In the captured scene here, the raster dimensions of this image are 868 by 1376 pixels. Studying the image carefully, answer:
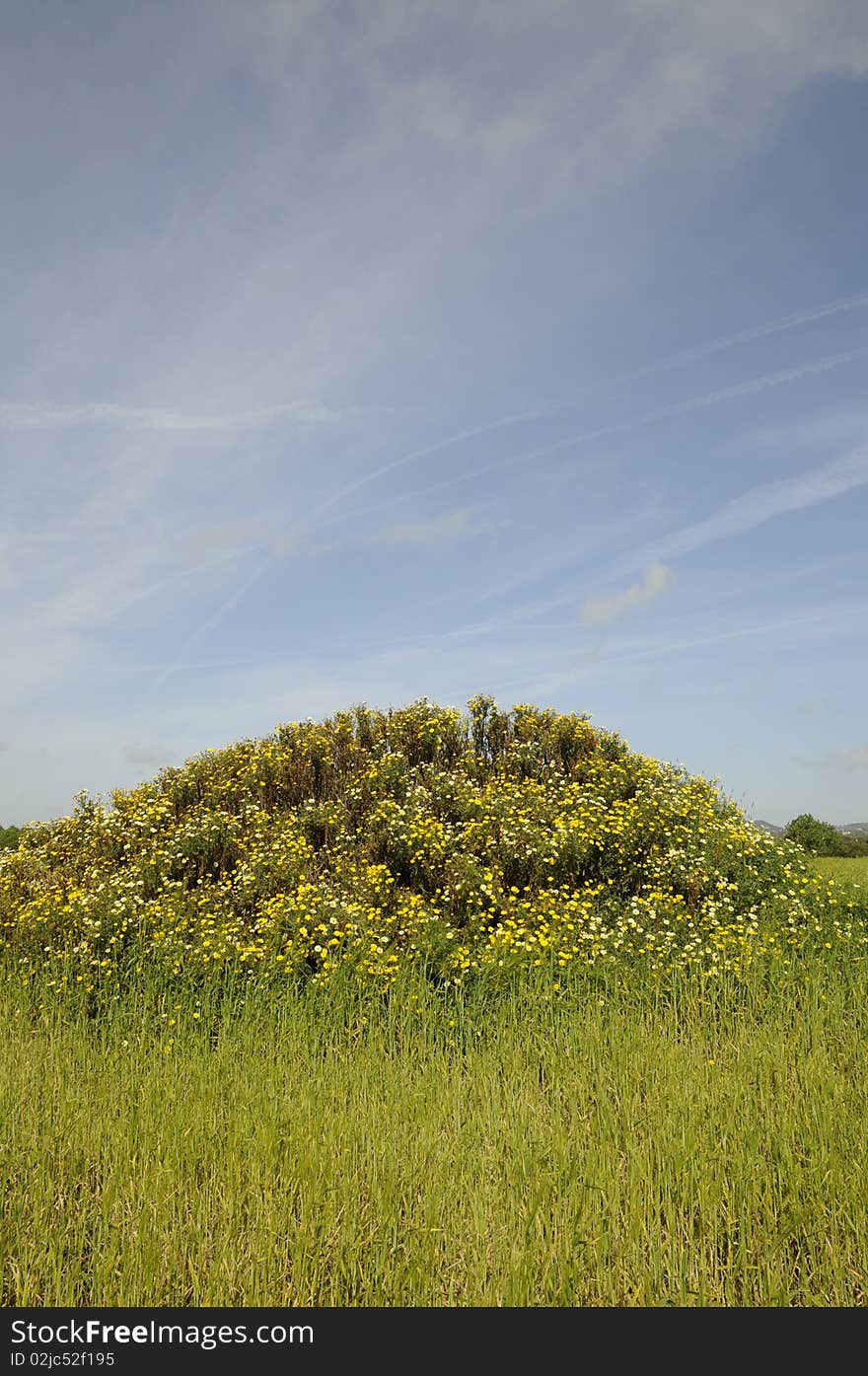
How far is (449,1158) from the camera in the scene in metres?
4.02

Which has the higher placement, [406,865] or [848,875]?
[406,865]

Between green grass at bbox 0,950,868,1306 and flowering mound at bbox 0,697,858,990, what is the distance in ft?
3.05

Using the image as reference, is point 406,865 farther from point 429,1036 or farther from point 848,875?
point 848,875

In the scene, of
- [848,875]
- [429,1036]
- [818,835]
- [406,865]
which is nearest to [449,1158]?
[429,1036]

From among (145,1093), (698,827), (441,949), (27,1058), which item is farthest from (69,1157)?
(698,827)

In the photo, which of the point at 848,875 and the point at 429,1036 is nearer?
the point at 429,1036

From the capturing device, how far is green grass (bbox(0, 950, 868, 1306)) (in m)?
3.30

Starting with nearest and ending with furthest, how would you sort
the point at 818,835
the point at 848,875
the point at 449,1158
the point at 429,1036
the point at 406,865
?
the point at 449,1158 < the point at 429,1036 < the point at 406,865 < the point at 848,875 < the point at 818,835

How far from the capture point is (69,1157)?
4340 mm

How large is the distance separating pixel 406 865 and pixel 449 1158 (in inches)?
183

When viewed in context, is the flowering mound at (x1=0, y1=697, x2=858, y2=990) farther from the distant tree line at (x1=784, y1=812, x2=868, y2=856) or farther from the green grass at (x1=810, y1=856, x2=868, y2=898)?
the distant tree line at (x1=784, y1=812, x2=868, y2=856)

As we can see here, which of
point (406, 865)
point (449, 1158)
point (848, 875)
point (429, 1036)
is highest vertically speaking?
point (406, 865)

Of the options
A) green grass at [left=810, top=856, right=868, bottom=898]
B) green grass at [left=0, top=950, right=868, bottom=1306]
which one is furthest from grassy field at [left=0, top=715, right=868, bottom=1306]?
green grass at [left=810, top=856, right=868, bottom=898]

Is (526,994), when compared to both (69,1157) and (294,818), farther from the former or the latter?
(294,818)
